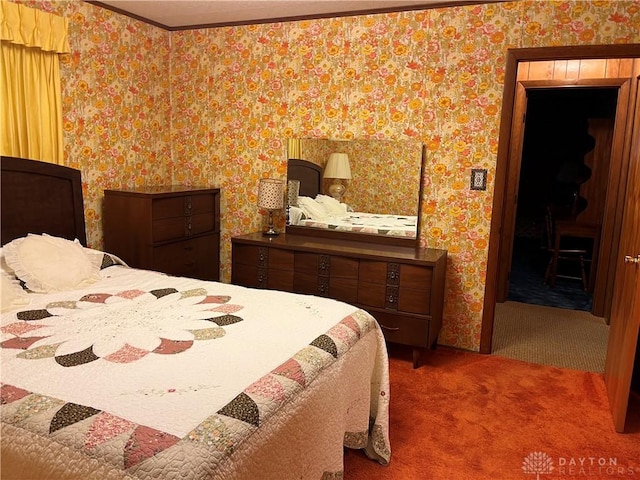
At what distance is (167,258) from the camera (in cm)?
382

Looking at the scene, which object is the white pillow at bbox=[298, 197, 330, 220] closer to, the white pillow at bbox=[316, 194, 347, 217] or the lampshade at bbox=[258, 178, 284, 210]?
the white pillow at bbox=[316, 194, 347, 217]

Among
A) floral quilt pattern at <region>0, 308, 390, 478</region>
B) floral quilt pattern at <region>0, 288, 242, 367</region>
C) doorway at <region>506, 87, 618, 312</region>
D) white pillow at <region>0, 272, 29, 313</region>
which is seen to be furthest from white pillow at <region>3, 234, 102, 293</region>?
doorway at <region>506, 87, 618, 312</region>

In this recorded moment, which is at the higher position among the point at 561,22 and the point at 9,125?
the point at 561,22

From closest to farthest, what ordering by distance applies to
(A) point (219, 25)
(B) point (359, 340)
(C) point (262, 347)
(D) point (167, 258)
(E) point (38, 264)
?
(C) point (262, 347)
(B) point (359, 340)
(E) point (38, 264)
(D) point (167, 258)
(A) point (219, 25)

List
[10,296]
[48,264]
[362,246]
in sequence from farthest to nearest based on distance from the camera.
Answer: [362,246]
[48,264]
[10,296]

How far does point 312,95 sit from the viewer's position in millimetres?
3922

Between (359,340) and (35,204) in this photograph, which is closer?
(359,340)

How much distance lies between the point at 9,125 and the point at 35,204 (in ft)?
1.64

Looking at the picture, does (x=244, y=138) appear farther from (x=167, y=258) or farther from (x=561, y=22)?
(x=561, y=22)

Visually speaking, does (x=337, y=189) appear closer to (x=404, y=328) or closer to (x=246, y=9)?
(x=404, y=328)

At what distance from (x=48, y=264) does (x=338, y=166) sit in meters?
2.08

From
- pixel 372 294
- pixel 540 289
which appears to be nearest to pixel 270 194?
pixel 372 294

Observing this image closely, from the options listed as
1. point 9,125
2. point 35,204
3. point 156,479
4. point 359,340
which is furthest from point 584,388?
point 9,125

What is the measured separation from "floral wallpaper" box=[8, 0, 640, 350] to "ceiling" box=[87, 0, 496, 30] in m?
0.06
